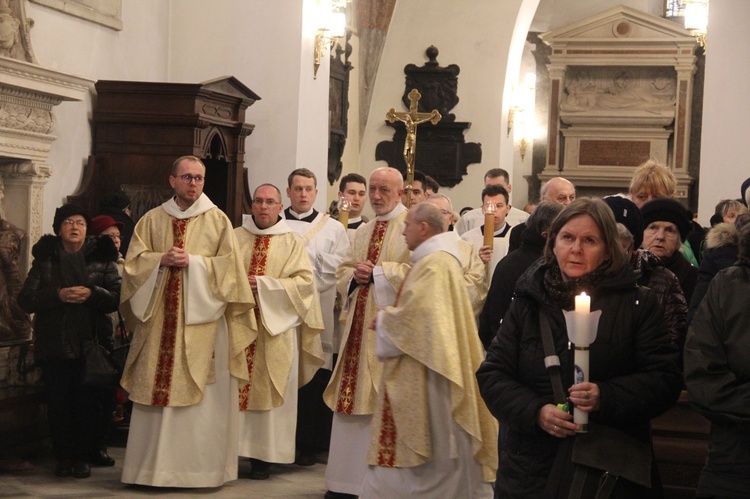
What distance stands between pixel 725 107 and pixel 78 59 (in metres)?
5.74

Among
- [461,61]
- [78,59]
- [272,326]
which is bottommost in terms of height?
[272,326]

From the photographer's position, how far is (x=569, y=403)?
3.61 meters

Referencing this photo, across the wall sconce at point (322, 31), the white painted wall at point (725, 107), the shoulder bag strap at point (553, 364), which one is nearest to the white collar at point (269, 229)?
the wall sconce at point (322, 31)

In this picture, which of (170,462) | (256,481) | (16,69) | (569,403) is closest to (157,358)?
(170,462)

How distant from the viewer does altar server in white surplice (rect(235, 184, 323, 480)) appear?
7.44 meters

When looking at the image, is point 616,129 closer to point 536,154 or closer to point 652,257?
point 536,154

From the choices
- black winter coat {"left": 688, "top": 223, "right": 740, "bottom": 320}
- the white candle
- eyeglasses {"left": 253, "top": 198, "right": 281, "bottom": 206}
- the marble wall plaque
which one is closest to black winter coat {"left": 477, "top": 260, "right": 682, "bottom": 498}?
the white candle

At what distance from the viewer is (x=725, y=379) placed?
3436mm

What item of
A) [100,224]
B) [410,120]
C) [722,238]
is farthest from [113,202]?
[410,120]

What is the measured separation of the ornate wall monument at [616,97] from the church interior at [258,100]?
4.33 m

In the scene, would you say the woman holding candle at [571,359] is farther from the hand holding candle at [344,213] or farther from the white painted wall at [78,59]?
the white painted wall at [78,59]

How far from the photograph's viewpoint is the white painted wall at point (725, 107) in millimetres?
10406

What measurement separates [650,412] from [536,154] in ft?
59.1

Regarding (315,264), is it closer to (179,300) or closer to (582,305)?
(179,300)
